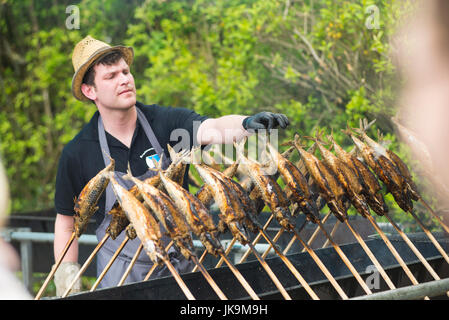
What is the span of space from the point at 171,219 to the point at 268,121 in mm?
687

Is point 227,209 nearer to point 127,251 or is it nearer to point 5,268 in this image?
point 127,251

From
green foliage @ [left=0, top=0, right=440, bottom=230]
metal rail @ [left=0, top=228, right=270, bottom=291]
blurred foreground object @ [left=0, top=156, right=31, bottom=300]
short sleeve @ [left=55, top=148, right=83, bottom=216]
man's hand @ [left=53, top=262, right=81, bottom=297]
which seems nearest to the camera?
blurred foreground object @ [left=0, top=156, right=31, bottom=300]

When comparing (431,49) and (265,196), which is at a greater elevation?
(431,49)

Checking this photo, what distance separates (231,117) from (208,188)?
0.61m

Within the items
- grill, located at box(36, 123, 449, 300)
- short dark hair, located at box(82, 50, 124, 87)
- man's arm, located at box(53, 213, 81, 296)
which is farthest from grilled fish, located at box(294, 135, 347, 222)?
man's arm, located at box(53, 213, 81, 296)

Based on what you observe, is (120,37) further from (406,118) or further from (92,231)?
(406,118)

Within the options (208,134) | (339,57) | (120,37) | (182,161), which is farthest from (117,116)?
(120,37)

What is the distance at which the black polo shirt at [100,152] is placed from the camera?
2980mm

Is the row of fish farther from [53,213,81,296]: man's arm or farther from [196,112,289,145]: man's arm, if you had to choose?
[53,213,81,296]: man's arm

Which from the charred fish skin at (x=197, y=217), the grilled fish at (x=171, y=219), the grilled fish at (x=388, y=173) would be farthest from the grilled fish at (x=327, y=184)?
the grilled fish at (x=171, y=219)

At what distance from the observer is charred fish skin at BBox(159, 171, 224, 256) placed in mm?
2096

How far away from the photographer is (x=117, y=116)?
119 inches

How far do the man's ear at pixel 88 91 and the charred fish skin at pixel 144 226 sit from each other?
3.59ft

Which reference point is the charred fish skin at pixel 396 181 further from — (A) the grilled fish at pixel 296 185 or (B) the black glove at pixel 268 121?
(B) the black glove at pixel 268 121
